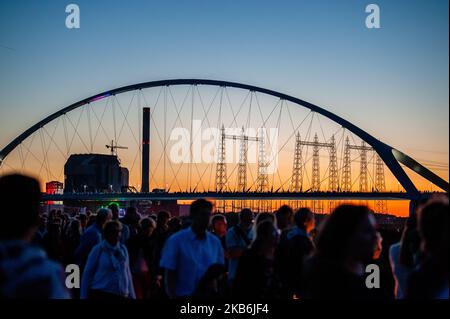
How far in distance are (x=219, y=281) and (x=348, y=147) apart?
111093 millimetres

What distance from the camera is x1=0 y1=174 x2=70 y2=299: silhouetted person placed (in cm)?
336

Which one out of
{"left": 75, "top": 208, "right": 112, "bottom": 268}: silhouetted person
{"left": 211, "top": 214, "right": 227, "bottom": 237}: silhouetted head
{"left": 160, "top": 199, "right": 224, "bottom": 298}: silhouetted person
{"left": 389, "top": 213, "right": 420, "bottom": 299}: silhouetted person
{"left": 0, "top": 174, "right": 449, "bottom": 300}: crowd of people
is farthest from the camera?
{"left": 75, "top": 208, "right": 112, "bottom": 268}: silhouetted person

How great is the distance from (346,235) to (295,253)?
3653 millimetres

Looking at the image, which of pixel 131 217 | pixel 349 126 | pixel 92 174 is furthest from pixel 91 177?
pixel 131 217

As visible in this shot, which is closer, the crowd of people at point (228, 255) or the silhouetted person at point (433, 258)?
the crowd of people at point (228, 255)

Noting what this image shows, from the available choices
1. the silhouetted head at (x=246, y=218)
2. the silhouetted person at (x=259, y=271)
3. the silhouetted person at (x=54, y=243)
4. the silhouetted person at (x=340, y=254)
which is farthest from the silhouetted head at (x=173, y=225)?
the silhouetted person at (x=340, y=254)

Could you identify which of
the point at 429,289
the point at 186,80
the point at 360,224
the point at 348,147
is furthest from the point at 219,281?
the point at 348,147

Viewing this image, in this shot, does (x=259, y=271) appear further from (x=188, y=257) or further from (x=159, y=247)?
(x=159, y=247)

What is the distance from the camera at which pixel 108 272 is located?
374 inches

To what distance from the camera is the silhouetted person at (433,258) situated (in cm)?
416

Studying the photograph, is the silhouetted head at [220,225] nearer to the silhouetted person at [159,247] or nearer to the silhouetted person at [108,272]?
the silhouetted person at [159,247]

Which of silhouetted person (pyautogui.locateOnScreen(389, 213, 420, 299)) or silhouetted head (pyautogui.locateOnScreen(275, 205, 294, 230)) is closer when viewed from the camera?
silhouetted person (pyautogui.locateOnScreen(389, 213, 420, 299))

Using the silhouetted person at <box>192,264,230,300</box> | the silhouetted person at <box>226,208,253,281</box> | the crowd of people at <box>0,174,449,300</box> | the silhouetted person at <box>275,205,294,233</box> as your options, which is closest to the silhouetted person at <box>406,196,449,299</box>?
the crowd of people at <box>0,174,449,300</box>

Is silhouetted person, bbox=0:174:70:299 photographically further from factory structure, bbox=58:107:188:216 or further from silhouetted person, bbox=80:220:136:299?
factory structure, bbox=58:107:188:216
